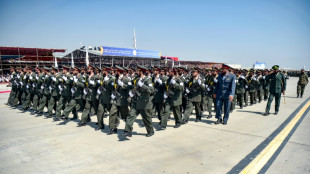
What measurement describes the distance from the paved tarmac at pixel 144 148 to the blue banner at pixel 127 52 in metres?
19.4

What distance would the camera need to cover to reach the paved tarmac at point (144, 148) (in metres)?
3.57

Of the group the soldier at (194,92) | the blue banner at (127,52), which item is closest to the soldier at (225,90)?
the soldier at (194,92)

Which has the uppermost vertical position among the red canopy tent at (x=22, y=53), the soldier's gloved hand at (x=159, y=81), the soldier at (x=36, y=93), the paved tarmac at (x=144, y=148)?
the red canopy tent at (x=22, y=53)

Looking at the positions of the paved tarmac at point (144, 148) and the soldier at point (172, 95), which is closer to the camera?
the paved tarmac at point (144, 148)

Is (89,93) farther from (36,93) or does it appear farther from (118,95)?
(36,93)

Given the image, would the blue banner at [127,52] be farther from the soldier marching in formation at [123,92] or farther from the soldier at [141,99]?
the soldier at [141,99]

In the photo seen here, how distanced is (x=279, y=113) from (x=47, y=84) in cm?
921

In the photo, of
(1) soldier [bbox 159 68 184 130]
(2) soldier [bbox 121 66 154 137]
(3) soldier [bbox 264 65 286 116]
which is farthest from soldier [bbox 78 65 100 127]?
(3) soldier [bbox 264 65 286 116]

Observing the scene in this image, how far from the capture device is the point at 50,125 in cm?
645

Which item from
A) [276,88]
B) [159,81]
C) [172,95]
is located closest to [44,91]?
[159,81]

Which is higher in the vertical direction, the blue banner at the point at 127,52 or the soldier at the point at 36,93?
the blue banner at the point at 127,52

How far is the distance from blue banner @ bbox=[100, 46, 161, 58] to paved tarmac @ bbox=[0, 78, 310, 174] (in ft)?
63.7

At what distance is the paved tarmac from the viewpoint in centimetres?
357

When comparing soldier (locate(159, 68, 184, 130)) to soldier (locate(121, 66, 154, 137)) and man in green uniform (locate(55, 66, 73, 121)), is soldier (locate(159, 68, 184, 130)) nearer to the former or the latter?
soldier (locate(121, 66, 154, 137))
